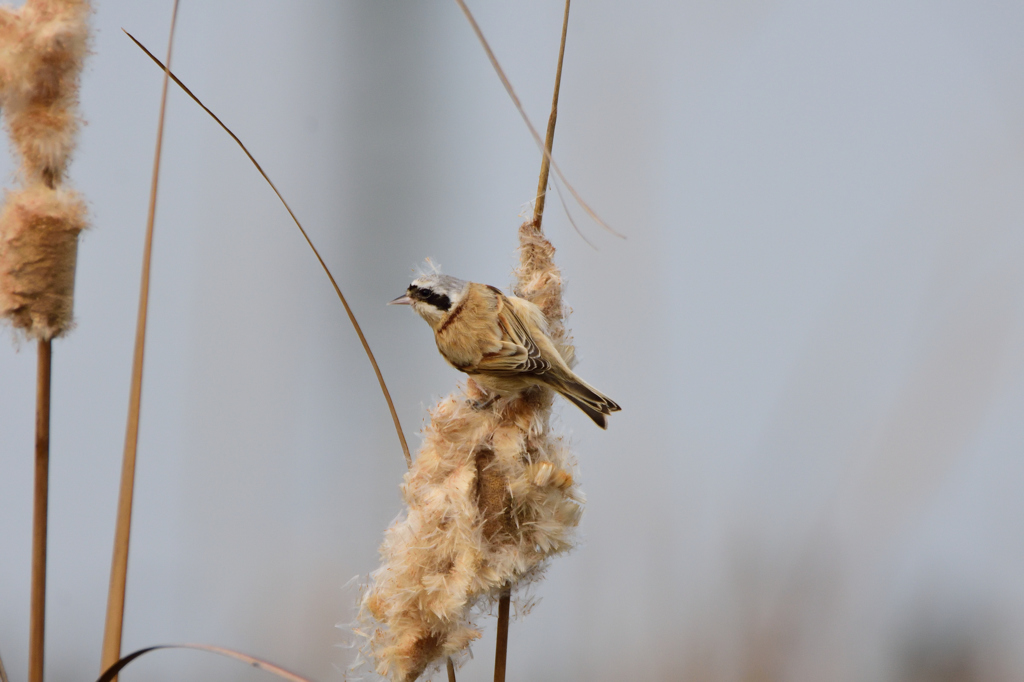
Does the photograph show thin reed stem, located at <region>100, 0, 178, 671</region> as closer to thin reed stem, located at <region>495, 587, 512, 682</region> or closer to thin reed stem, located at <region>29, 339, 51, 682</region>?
thin reed stem, located at <region>29, 339, 51, 682</region>

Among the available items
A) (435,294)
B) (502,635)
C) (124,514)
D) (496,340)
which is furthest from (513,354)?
(124,514)

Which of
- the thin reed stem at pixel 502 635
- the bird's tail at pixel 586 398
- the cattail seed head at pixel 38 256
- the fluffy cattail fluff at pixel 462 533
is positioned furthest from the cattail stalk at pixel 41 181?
the bird's tail at pixel 586 398

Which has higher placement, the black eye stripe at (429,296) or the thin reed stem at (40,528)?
the black eye stripe at (429,296)

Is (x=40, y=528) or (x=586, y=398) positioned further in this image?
(x=586, y=398)

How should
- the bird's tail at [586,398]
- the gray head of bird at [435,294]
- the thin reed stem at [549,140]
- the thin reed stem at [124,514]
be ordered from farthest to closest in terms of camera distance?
the gray head of bird at [435,294]
the bird's tail at [586,398]
the thin reed stem at [549,140]
the thin reed stem at [124,514]

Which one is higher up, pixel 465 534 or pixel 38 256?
pixel 38 256

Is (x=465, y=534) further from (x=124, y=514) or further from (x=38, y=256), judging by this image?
(x=38, y=256)

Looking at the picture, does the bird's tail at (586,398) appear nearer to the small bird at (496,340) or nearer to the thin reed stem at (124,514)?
the small bird at (496,340)

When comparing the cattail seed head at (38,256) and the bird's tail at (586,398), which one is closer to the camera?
the cattail seed head at (38,256)
